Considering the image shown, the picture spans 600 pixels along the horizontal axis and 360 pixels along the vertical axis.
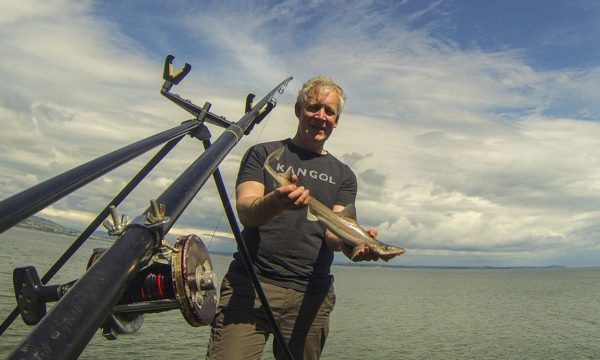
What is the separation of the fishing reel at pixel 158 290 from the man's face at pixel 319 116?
8.35 feet

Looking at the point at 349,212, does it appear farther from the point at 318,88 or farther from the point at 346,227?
the point at 318,88

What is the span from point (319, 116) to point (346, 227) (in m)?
1.19

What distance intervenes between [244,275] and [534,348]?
95.5 ft

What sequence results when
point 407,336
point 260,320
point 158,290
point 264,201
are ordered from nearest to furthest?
point 158,290, point 264,201, point 260,320, point 407,336

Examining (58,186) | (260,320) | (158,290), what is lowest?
(260,320)

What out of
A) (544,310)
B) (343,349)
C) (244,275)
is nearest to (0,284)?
(343,349)

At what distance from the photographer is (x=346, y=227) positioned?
4.75 m

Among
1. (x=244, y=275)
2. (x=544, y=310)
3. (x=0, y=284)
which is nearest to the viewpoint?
(x=244, y=275)

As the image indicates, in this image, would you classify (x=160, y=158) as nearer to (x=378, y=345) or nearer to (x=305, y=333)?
(x=305, y=333)

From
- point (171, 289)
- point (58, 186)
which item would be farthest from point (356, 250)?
point (58, 186)

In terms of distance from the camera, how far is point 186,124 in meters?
3.58

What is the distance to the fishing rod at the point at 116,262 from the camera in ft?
3.49

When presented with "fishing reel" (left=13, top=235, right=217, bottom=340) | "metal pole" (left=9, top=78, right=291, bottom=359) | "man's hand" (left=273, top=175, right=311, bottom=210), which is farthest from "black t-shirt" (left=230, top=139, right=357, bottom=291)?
"metal pole" (left=9, top=78, right=291, bottom=359)

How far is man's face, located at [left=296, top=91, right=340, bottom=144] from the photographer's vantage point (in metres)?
5.06
